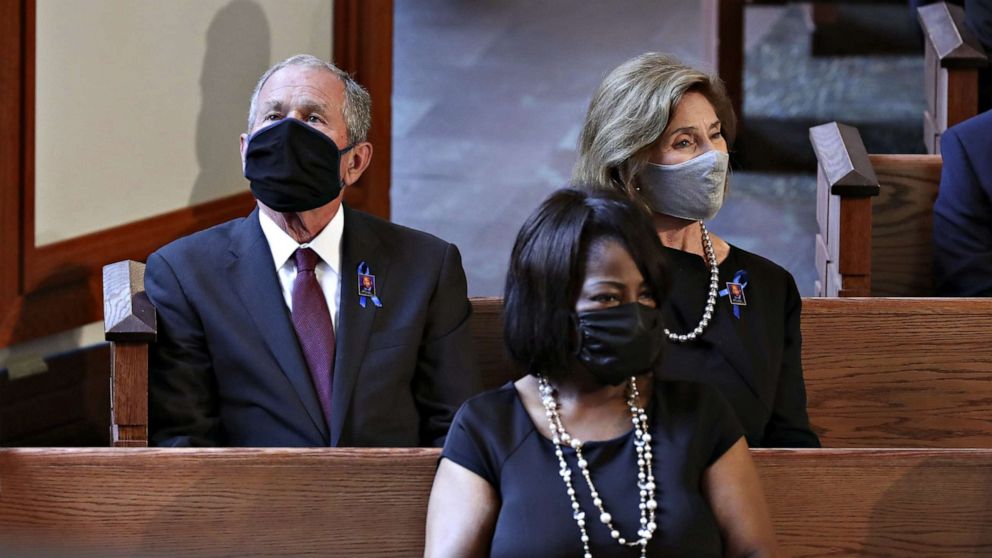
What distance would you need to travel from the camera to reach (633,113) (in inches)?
115

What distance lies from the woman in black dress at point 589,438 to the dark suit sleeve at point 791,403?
514mm

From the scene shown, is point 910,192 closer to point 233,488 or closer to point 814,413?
point 814,413

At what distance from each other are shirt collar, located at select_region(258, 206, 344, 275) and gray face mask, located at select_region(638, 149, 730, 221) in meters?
0.59

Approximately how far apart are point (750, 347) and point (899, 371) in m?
0.51

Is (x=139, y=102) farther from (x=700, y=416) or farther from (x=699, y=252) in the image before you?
(x=700, y=416)

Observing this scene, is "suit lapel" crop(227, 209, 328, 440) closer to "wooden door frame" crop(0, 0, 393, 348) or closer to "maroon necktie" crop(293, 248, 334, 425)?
"maroon necktie" crop(293, 248, 334, 425)

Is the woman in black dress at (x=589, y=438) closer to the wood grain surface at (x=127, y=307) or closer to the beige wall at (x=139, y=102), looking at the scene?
the wood grain surface at (x=127, y=307)

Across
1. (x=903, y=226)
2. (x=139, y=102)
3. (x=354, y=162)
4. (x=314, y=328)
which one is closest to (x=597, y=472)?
(x=314, y=328)

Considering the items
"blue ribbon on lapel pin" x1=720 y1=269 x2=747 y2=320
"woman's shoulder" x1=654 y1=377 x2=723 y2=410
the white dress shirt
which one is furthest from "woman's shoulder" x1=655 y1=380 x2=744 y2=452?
the white dress shirt

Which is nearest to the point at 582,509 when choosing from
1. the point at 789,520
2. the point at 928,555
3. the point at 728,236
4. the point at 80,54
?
the point at 789,520

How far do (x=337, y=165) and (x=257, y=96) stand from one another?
0.71ft

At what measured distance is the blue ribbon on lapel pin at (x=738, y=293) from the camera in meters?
2.87

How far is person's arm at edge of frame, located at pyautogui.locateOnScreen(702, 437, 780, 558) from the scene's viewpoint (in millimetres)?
2240

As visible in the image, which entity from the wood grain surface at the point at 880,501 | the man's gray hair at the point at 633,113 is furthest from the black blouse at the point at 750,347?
the wood grain surface at the point at 880,501
